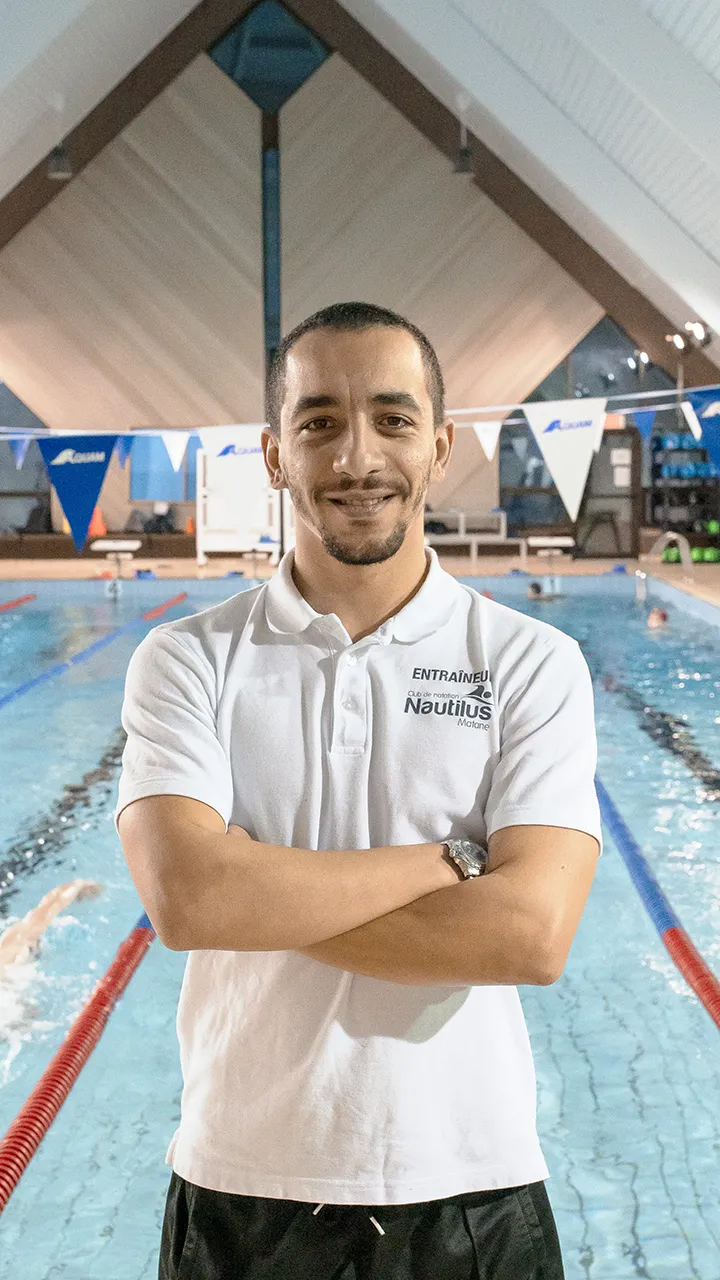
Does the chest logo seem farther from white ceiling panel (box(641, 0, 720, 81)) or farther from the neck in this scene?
white ceiling panel (box(641, 0, 720, 81))

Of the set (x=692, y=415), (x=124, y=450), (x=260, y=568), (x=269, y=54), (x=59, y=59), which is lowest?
(x=260, y=568)

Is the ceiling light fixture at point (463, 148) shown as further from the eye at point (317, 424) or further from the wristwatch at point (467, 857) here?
the wristwatch at point (467, 857)

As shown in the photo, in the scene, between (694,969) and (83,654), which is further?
(83,654)

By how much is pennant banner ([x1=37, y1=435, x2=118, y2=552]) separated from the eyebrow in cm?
834

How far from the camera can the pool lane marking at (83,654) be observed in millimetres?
8273

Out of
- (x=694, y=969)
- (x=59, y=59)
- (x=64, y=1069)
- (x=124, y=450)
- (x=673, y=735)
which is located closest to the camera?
(x=64, y=1069)

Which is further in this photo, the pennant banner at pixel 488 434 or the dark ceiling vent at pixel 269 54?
the dark ceiling vent at pixel 269 54

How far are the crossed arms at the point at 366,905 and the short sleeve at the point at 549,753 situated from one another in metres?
0.03

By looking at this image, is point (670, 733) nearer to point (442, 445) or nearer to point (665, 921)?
point (665, 921)

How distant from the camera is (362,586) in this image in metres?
1.42

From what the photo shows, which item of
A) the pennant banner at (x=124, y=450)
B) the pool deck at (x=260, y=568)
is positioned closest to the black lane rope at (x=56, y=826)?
the pool deck at (x=260, y=568)

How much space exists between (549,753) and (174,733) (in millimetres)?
409

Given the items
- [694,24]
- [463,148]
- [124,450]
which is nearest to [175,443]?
[124,450]

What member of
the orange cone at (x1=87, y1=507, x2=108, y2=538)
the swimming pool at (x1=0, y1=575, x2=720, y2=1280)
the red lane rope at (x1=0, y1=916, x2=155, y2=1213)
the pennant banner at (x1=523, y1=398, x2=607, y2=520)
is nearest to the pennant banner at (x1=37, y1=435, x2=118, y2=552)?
the swimming pool at (x1=0, y1=575, x2=720, y2=1280)
